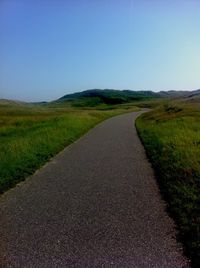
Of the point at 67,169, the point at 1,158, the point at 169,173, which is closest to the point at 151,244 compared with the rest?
the point at 169,173

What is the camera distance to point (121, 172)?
11.2 metres

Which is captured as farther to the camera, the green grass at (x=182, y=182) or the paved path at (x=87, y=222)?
the green grass at (x=182, y=182)

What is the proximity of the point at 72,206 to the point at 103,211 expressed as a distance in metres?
0.82

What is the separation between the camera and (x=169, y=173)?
34.9 feet

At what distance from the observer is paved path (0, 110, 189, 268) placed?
5.26 metres

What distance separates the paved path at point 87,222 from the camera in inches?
207

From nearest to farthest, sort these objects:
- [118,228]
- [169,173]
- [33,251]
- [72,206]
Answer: [33,251] → [118,228] → [72,206] → [169,173]

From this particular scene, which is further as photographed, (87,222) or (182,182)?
(182,182)

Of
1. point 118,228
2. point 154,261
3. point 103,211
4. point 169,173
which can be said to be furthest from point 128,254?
point 169,173

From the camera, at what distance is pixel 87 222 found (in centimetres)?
670

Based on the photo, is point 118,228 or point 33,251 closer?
point 33,251

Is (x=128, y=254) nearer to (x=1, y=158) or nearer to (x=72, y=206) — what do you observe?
(x=72, y=206)

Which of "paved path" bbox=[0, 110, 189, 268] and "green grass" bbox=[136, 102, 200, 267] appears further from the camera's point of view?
"green grass" bbox=[136, 102, 200, 267]

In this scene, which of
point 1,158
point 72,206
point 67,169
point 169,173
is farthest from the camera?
point 1,158
